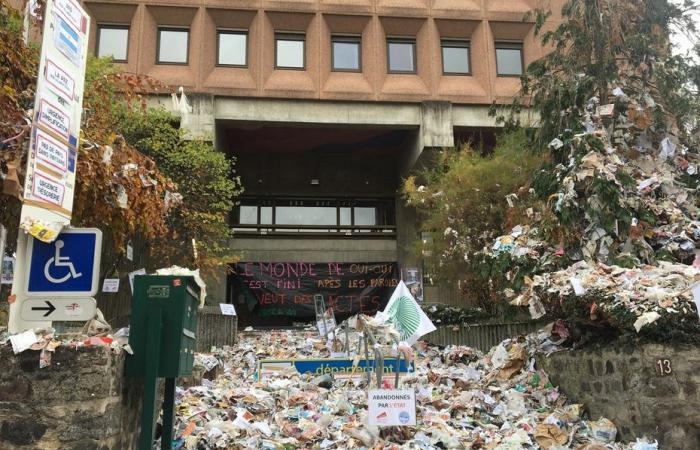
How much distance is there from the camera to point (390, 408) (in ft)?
17.5

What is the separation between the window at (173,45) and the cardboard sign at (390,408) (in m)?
16.8

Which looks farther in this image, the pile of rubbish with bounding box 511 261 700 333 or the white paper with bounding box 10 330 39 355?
the pile of rubbish with bounding box 511 261 700 333

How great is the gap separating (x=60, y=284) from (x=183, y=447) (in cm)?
199

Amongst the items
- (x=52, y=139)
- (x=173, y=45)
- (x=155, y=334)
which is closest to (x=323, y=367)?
(x=155, y=334)

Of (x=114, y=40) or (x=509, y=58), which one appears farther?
(x=509, y=58)

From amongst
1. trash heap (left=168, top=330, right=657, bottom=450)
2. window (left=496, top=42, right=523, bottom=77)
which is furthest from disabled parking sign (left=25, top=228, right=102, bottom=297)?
window (left=496, top=42, right=523, bottom=77)

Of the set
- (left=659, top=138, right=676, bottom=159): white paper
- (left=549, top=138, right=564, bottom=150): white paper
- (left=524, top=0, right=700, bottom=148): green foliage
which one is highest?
(left=524, top=0, right=700, bottom=148): green foliage

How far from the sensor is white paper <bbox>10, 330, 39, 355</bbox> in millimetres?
3494

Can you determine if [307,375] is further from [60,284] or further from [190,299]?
[60,284]

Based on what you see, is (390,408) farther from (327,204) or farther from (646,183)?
(327,204)

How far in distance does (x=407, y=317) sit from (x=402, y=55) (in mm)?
14698

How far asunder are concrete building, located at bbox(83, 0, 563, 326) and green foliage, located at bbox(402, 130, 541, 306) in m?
4.99

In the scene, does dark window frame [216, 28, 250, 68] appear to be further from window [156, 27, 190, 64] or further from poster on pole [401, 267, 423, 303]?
poster on pole [401, 267, 423, 303]

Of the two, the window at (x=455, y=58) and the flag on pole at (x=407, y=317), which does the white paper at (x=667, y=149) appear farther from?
the window at (x=455, y=58)
